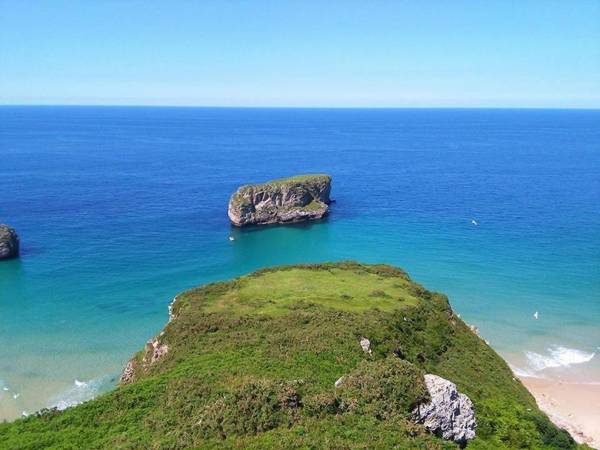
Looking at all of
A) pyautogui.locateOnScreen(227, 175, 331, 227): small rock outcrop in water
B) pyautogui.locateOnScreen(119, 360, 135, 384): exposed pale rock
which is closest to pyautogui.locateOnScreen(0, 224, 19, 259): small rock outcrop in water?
pyautogui.locateOnScreen(227, 175, 331, 227): small rock outcrop in water

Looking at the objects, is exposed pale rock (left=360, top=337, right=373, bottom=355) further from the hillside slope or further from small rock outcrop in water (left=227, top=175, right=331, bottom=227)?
small rock outcrop in water (left=227, top=175, right=331, bottom=227)

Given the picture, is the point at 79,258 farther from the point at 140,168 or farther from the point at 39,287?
the point at 140,168

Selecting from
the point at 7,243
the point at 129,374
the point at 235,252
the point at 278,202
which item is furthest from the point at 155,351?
the point at 278,202

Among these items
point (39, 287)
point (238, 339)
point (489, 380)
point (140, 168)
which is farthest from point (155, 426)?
point (140, 168)

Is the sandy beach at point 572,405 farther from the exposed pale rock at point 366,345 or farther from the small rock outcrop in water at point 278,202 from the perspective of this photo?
the small rock outcrop in water at point 278,202

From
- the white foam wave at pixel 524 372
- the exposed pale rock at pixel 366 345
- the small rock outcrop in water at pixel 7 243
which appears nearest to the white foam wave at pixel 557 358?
the white foam wave at pixel 524 372
